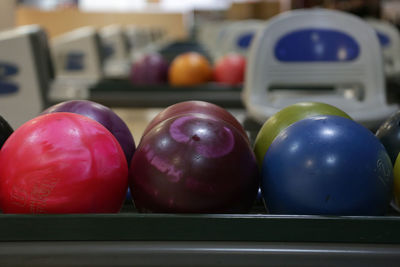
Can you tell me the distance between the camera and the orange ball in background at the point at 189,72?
3375 millimetres

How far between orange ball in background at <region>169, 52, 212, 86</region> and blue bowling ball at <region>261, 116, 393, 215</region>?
2.37 metres

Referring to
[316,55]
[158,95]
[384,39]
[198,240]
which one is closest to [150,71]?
[158,95]

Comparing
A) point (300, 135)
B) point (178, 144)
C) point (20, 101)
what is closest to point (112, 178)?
point (178, 144)

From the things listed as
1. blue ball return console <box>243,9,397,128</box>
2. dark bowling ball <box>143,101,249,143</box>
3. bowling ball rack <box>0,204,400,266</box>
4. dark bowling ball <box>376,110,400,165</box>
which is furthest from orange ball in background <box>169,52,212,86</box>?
bowling ball rack <box>0,204,400,266</box>

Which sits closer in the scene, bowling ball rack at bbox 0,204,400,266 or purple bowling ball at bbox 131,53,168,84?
bowling ball rack at bbox 0,204,400,266

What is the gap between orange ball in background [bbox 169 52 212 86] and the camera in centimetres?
338

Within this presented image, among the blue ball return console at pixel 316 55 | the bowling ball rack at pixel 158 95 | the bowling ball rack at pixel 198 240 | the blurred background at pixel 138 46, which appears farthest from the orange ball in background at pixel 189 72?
the bowling ball rack at pixel 198 240

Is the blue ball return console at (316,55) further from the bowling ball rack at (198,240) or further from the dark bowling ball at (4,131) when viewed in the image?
the bowling ball rack at (198,240)

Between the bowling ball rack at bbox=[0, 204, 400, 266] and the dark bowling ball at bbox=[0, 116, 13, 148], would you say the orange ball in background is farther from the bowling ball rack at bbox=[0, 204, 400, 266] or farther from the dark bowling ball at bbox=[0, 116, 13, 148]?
the bowling ball rack at bbox=[0, 204, 400, 266]

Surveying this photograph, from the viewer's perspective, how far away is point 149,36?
30.0 feet

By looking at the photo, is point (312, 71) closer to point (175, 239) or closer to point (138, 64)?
point (138, 64)

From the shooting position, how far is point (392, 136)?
3.90ft

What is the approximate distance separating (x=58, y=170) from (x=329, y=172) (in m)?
0.50

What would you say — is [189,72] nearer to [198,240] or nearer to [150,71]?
[150,71]
